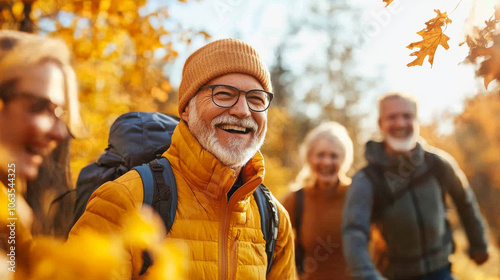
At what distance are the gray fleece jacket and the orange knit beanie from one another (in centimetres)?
177

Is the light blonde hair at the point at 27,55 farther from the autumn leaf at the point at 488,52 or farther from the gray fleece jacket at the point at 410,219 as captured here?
the gray fleece jacket at the point at 410,219

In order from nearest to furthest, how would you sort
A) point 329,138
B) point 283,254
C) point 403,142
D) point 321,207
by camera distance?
point 283,254 → point 403,142 → point 321,207 → point 329,138

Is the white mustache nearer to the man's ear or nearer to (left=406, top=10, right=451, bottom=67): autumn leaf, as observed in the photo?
the man's ear

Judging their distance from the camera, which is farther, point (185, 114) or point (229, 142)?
point (185, 114)

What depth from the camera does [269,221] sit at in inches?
90.0

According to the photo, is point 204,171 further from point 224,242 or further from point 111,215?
point 111,215

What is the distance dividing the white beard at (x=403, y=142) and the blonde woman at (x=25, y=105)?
9.64 ft

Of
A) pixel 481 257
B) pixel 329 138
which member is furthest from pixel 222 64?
pixel 481 257

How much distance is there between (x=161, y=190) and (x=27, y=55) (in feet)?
2.56

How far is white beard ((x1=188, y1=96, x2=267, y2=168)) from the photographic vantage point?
2.23m

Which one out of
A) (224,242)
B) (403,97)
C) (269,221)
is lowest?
(224,242)

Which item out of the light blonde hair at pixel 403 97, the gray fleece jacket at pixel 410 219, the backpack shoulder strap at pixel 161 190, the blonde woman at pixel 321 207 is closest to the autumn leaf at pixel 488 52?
the backpack shoulder strap at pixel 161 190

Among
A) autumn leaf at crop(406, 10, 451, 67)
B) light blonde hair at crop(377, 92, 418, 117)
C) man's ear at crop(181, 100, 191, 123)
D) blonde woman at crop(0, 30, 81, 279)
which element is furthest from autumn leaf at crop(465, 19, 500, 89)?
light blonde hair at crop(377, 92, 418, 117)

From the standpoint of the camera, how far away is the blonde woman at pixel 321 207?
423 centimetres
